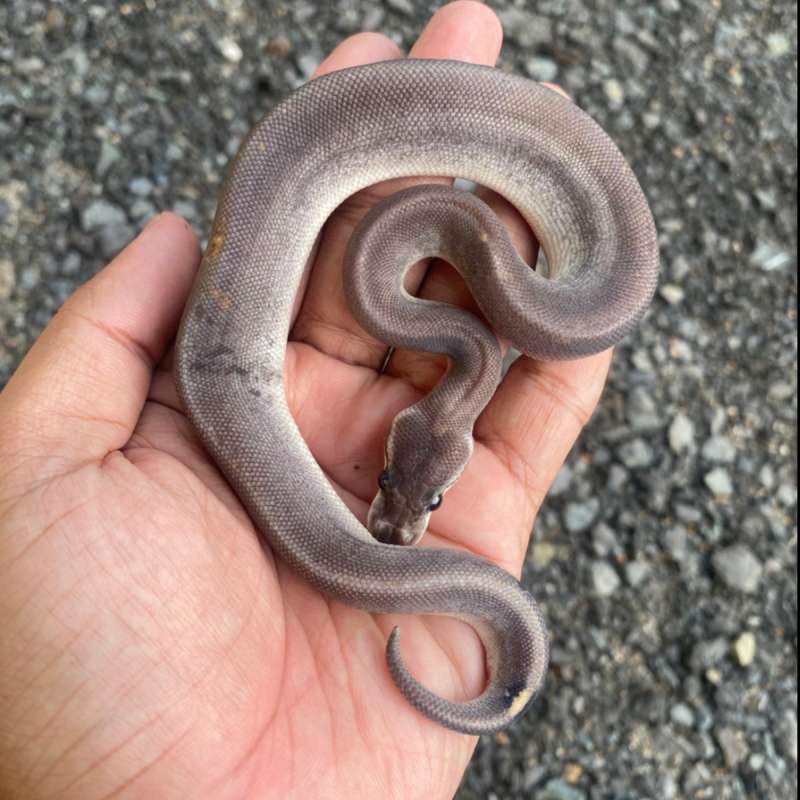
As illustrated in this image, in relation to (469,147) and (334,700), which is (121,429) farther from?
(469,147)

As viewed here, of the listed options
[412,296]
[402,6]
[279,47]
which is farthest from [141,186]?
[402,6]

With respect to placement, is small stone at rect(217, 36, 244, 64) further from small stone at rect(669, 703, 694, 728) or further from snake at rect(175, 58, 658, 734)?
small stone at rect(669, 703, 694, 728)

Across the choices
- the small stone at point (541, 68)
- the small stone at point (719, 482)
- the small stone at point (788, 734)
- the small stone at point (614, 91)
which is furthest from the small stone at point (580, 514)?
the small stone at point (541, 68)

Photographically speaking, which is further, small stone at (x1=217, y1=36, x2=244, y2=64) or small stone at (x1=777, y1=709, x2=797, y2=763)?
small stone at (x1=217, y1=36, x2=244, y2=64)

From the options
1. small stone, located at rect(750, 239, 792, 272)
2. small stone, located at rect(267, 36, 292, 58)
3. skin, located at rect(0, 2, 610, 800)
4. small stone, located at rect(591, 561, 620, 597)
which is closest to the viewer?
skin, located at rect(0, 2, 610, 800)

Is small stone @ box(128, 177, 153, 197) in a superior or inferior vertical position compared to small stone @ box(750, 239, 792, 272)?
superior

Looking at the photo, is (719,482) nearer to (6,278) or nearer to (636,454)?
(636,454)

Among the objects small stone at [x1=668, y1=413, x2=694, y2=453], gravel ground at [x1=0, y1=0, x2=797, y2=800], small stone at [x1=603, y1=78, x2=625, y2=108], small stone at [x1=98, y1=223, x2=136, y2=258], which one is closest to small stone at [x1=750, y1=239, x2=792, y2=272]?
gravel ground at [x1=0, y1=0, x2=797, y2=800]

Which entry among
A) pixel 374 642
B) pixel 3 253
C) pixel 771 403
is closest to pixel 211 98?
pixel 3 253
